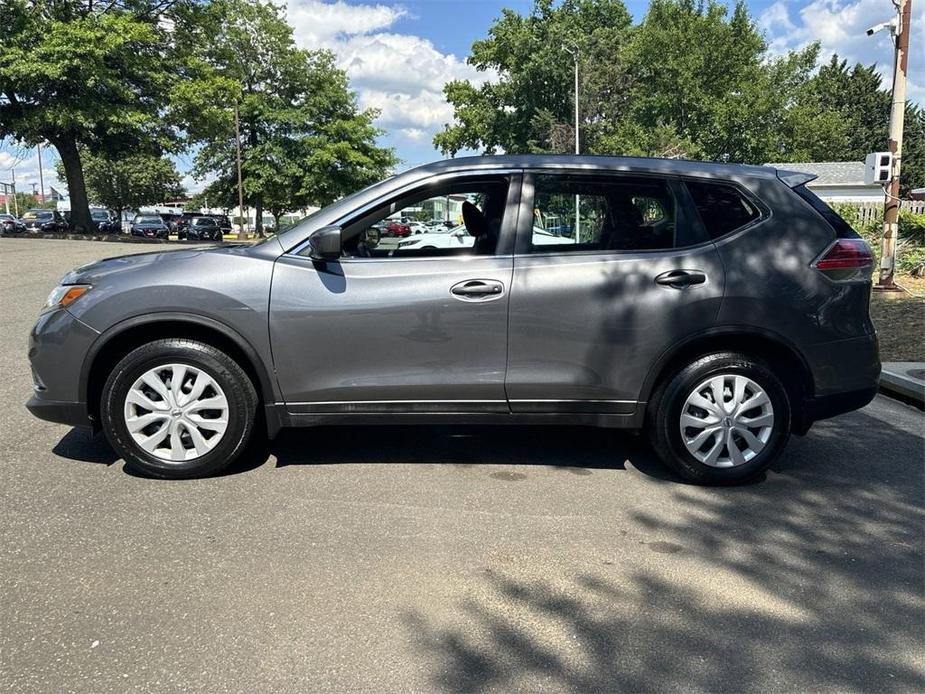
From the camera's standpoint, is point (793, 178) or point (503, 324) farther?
point (793, 178)

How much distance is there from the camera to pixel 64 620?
9.12 feet

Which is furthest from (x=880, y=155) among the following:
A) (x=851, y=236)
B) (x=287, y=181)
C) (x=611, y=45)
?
(x=611, y=45)

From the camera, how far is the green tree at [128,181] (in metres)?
65.1

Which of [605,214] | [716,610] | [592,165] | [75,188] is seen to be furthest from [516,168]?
[75,188]

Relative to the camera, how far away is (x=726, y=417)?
4.14 meters

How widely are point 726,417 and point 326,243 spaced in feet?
7.95

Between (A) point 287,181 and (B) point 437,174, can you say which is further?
(A) point 287,181

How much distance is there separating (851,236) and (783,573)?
6.74ft

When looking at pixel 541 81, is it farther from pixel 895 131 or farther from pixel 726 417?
pixel 726 417

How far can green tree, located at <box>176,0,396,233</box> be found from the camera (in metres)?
45.7

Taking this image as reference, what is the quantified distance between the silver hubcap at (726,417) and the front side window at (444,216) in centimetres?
145

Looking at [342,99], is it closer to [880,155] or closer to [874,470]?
[880,155]

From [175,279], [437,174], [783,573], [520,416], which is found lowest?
[783,573]

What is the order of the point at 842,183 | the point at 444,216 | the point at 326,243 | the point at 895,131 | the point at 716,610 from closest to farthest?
the point at 716,610 < the point at 326,243 < the point at 444,216 < the point at 895,131 < the point at 842,183
